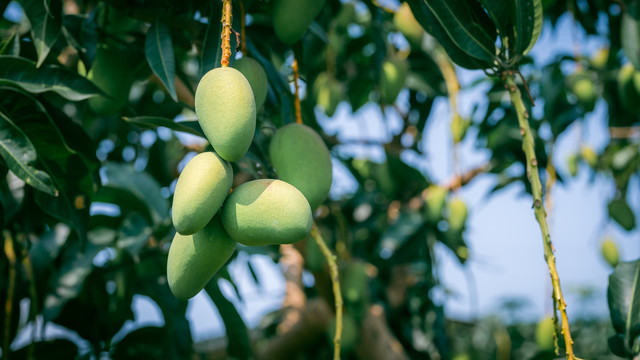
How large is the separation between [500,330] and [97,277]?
119cm

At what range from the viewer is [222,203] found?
1.32 feet

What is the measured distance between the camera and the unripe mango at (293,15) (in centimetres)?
54

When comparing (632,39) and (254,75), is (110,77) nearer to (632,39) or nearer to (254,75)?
(254,75)

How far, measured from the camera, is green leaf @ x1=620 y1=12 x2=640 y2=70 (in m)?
0.99

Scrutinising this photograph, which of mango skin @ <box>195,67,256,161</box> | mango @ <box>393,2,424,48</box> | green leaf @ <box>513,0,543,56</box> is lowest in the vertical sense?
mango skin @ <box>195,67,256,161</box>

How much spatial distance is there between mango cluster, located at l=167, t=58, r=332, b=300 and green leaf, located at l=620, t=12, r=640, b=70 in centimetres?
86

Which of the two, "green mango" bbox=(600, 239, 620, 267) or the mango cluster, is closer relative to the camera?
the mango cluster

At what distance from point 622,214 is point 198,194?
1240mm

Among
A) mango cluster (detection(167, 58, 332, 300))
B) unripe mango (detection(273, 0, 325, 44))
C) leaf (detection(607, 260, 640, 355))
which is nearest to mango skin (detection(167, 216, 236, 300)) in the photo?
mango cluster (detection(167, 58, 332, 300))

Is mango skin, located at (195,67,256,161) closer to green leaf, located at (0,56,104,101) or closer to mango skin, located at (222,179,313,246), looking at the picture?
mango skin, located at (222,179,313,246)

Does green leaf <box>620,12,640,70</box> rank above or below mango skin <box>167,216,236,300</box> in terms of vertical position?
above

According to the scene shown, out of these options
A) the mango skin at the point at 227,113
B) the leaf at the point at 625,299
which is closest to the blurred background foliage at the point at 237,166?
the leaf at the point at 625,299

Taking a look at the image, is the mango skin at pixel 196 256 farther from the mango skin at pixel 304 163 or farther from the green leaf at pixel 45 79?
the green leaf at pixel 45 79

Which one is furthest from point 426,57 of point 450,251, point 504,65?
point 504,65
